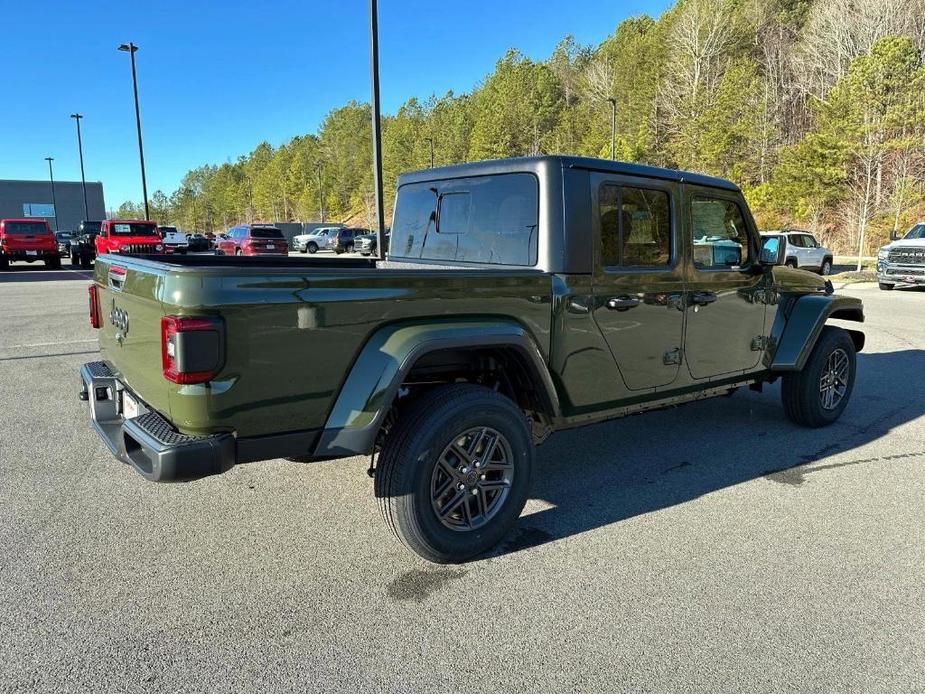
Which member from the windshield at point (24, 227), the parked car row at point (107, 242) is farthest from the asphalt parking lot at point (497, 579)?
the windshield at point (24, 227)

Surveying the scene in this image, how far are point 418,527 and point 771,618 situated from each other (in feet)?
5.03

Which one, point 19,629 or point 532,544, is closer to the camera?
point 19,629

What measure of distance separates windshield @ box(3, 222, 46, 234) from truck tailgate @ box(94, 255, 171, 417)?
25971 mm

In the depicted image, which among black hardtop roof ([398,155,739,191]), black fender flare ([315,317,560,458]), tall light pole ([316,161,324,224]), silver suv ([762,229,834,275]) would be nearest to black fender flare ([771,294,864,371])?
black hardtop roof ([398,155,739,191])

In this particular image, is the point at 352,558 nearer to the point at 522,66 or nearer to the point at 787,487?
the point at 787,487

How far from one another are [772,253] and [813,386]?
125cm

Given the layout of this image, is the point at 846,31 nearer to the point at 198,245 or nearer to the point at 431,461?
the point at 198,245

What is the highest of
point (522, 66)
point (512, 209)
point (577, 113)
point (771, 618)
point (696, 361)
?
point (522, 66)

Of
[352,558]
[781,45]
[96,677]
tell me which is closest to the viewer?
[96,677]

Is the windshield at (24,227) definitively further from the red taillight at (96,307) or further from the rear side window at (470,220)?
the rear side window at (470,220)

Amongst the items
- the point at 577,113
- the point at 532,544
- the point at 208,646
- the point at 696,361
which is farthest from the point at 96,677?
the point at 577,113

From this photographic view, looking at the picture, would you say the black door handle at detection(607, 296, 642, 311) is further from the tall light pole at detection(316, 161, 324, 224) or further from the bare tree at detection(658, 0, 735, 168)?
the tall light pole at detection(316, 161, 324, 224)

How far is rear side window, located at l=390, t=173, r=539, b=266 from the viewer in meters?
3.62

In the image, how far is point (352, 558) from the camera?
3.19 m
